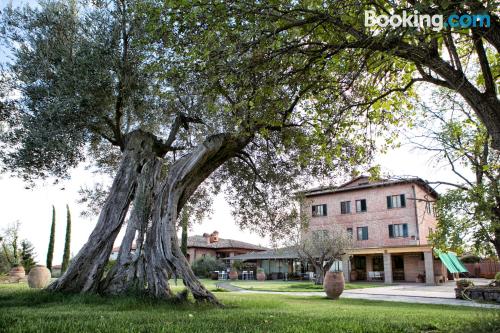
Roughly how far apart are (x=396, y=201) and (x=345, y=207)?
4951 millimetres

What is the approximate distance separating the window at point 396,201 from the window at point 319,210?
6.58m

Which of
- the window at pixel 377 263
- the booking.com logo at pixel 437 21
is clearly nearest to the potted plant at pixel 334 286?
the booking.com logo at pixel 437 21

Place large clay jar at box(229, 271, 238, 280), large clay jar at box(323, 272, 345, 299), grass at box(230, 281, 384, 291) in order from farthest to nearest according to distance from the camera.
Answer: large clay jar at box(229, 271, 238, 280) → grass at box(230, 281, 384, 291) → large clay jar at box(323, 272, 345, 299)

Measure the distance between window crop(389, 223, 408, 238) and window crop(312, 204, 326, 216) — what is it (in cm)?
688

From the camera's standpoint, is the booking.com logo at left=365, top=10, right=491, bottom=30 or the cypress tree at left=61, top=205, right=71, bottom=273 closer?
the booking.com logo at left=365, top=10, right=491, bottom=30

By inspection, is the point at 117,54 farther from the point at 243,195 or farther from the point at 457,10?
the point at 457,10

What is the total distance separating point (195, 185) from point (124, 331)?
7386 mm

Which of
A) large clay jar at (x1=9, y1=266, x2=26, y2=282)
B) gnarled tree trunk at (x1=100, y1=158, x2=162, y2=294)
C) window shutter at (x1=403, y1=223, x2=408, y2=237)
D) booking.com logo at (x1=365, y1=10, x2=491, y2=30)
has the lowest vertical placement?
large clay jar at (x1=9, y1=266, x2=26, y2=282)

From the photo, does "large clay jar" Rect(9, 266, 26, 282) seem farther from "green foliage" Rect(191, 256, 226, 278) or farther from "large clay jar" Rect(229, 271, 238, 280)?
"green foliage" Rect(191, 256, 226, 278)

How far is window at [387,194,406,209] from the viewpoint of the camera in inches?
1342

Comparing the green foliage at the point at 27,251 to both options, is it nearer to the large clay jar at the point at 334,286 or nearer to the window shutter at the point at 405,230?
the large clay jar at the point at 334,286

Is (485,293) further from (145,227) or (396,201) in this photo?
(396,201)

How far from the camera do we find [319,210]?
39.7m

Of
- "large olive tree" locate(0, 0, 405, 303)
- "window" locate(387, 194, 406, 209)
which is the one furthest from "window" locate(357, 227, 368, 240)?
"large olive tree" locate(0, 0, 405, 303)
